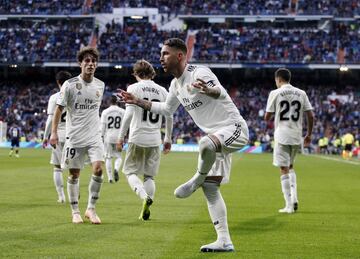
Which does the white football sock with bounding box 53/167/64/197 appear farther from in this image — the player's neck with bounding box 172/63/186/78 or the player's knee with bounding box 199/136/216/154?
the player's knee with bounding box 199/136/216/154

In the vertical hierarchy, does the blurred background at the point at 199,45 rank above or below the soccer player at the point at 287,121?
below

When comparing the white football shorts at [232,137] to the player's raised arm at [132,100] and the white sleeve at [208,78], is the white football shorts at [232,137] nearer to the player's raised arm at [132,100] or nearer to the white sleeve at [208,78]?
the white sleeve at [208,78]

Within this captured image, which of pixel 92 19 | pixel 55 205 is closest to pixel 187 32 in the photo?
pixel 92 19

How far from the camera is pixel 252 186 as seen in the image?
19.9 m

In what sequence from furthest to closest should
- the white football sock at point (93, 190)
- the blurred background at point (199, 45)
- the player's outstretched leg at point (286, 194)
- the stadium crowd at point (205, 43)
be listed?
the stadium crowd at point (205, 43) → the blurred background at point (199, 45) → the player's outstretched leg at point (286, 194) → the white football sock at point (93, 190)

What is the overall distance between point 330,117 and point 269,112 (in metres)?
51.5

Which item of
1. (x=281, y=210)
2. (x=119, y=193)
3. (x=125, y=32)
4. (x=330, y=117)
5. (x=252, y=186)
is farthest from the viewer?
(x=125, y=32)

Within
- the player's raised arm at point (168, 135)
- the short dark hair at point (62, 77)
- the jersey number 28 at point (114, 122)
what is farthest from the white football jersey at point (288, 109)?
the jersey number 28 at point (114, 122)

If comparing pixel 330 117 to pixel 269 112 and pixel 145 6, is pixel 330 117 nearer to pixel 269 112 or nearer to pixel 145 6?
pixel 145 6

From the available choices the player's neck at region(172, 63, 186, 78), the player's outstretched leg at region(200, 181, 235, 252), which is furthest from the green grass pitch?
the player's neck at region(172, 63, 186, 78)

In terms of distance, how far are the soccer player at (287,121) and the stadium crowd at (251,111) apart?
152 ft

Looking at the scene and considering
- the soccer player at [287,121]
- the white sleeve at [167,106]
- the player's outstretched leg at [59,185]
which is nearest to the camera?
the white sleeve at [167,106]

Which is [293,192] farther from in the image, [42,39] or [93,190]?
[42,39]

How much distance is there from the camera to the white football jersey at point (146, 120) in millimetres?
11930
